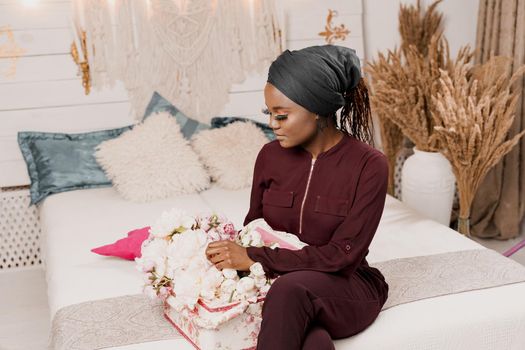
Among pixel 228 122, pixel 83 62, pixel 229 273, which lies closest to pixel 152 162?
pixel 228 122

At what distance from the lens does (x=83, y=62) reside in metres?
3.62

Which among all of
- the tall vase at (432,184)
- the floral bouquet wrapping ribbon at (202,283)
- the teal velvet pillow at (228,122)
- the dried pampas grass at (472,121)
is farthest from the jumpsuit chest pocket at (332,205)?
the teal velvet pillow at (228,122)

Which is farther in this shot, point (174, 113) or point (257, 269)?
point (174, 113)

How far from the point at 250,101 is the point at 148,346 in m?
2.13

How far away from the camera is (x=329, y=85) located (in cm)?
198

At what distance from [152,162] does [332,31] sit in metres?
1.25

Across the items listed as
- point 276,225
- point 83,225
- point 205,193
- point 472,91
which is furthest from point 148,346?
point 472,91

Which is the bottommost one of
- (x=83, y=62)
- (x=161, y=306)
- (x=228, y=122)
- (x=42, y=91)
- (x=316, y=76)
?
(x=161, y=306)

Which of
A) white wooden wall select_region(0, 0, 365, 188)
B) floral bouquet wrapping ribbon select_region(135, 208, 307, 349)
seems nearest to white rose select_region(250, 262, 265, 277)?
floral bouquet wrapping ribbon select_region(135, 208, 307, 349)

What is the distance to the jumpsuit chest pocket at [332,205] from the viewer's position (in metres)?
2.02

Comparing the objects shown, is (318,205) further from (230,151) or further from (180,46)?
(180,46)

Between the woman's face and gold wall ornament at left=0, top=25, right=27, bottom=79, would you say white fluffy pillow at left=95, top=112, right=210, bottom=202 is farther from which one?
the woman's face

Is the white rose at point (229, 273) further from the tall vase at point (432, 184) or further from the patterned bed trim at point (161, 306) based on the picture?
the tall vase at point (432, 184)

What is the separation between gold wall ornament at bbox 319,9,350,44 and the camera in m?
3.92
